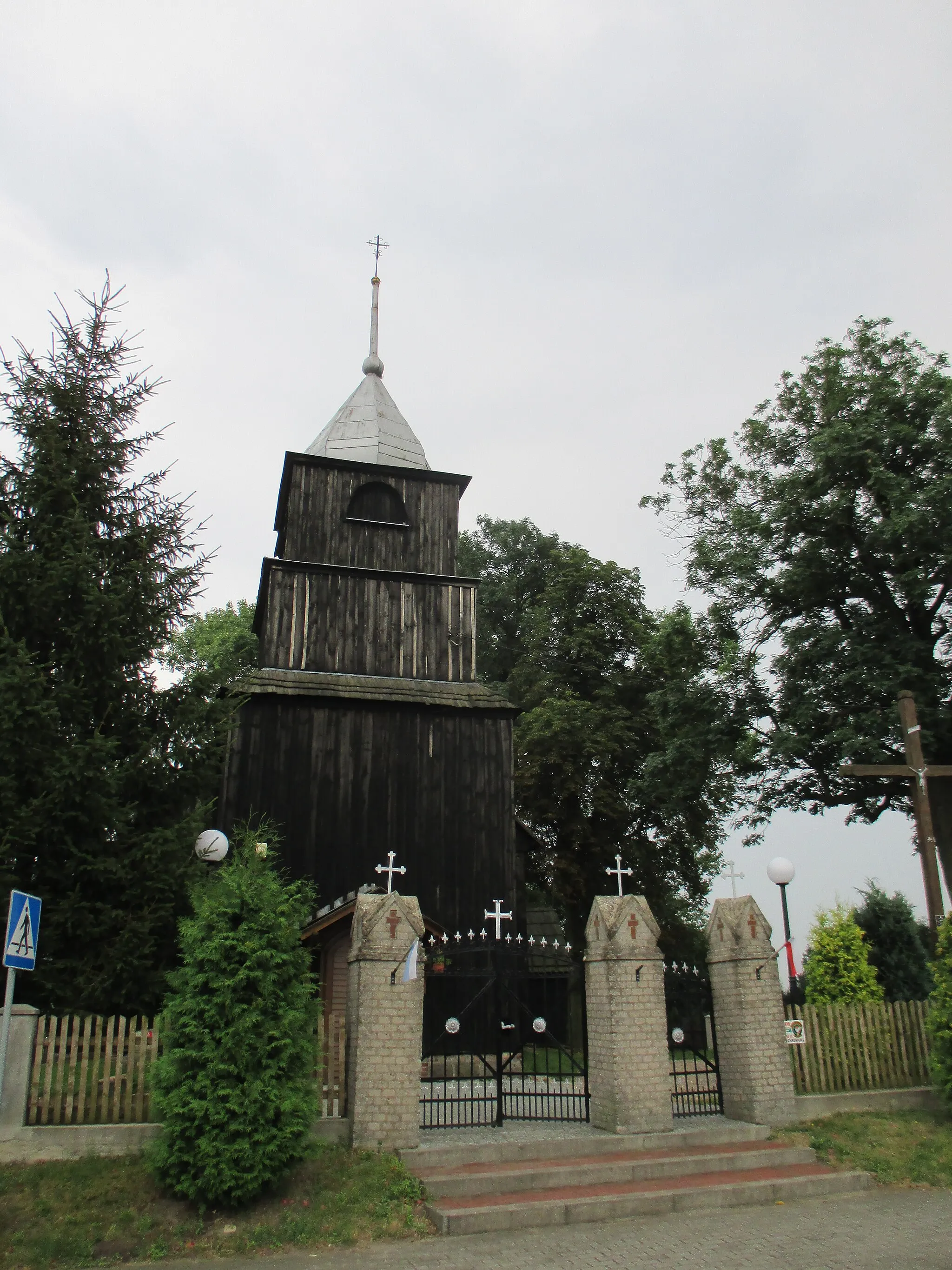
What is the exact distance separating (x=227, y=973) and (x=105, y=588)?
5.03 metres

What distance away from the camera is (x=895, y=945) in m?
17.5

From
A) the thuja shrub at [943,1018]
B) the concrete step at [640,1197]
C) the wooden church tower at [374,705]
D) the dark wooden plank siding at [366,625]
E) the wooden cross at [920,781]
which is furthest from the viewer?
the dark wooden plank siding at [366,625]

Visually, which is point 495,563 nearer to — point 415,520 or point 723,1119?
point 415,520

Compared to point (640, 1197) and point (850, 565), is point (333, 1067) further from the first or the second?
point (850, 565)

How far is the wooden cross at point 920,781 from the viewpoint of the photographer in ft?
43.4

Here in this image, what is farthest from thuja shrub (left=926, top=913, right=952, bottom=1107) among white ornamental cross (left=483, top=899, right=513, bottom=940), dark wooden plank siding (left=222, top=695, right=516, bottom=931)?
dark wooden plank siding (left=222, top=695, right=516, bottom=931)

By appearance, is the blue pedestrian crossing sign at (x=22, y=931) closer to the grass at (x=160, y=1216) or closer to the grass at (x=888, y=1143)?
the grass at (x=160, y=1216)

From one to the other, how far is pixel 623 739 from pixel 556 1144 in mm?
18174

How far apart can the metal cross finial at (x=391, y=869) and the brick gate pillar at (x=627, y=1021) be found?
3.59 metres

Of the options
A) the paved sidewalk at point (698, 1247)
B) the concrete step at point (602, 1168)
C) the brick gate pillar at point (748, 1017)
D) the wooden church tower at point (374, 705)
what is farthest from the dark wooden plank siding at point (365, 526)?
the paved sidewalk at point (698, 1247)

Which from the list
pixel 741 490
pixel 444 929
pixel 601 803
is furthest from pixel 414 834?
pixel 741 490

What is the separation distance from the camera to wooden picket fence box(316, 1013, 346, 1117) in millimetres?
10484

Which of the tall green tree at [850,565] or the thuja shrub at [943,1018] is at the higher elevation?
the tall green tree at [850,565]

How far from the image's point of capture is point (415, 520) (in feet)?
70.6
